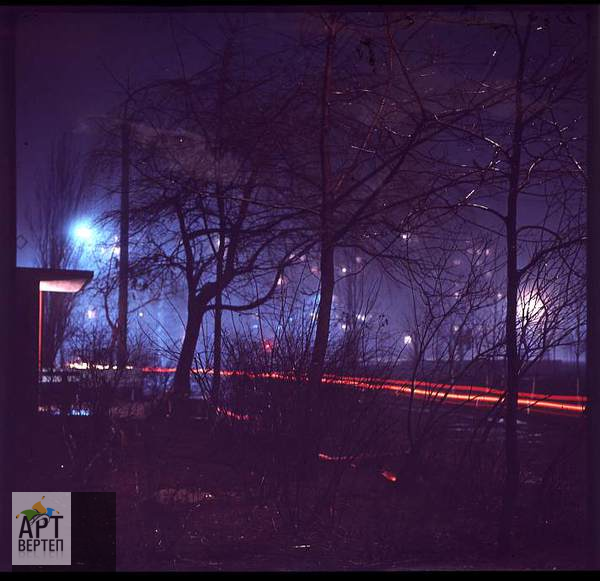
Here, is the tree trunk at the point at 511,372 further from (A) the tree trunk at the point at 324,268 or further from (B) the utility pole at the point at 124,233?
(B) the utility pole at the point at 124,233

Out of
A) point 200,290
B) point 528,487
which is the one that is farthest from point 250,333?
point 528,487

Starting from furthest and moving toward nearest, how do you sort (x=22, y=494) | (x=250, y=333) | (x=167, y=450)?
(x=167, y=450)
(x=250, y=333)
(x=22, y=494)

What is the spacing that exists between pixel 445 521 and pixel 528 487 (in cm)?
102

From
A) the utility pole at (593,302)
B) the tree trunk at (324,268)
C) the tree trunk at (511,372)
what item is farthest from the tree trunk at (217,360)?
the utility pole at (593,302)

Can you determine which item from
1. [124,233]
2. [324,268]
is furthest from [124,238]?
[324,268]

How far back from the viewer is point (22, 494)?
183 inches

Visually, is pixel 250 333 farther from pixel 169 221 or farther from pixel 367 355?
pixel 169 221

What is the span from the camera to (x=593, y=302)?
14.3 feet

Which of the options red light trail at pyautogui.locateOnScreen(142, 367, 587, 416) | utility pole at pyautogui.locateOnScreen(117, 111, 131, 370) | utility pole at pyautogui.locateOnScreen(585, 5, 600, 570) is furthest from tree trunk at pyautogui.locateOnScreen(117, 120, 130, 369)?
utility pole at pyautogui.locateOnScreen(585, 5, 600, 570)

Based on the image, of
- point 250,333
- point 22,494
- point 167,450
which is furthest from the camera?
point 167,450

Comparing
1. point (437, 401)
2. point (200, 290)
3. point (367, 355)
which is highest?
point (200, 290)

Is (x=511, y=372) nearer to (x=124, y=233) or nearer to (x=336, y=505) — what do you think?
(x=336, y=505)

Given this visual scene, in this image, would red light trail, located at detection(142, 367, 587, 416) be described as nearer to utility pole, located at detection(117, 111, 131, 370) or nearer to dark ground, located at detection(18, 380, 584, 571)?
dark ground, located at detection(18, 380, 584, 571)

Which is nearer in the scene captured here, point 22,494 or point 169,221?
point 22,494
